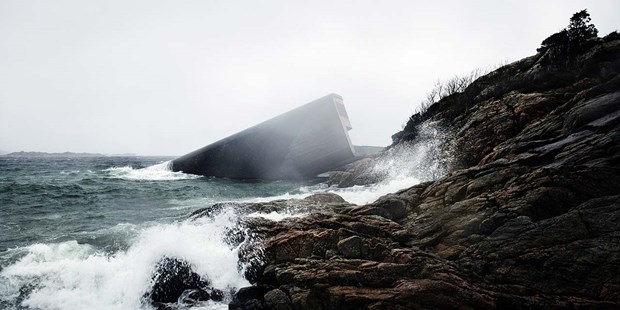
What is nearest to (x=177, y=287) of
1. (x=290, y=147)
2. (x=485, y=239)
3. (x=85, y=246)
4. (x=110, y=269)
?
(x=110, y=269)

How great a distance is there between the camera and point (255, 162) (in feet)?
125

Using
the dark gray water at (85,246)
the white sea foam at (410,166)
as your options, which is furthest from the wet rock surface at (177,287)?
the white sea foam at (410,166)

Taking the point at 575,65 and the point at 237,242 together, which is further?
the point at 575,65

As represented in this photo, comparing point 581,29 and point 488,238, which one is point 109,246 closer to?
point 488,238

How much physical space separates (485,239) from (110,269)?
38.0ft

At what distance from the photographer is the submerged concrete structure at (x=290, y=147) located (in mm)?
32875

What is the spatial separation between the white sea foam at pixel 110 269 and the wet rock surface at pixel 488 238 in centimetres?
121

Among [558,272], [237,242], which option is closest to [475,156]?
[558,272]

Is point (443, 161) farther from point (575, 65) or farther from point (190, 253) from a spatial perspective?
point (190, 253)

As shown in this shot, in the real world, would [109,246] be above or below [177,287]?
above

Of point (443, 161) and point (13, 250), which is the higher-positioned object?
point (13, 250)

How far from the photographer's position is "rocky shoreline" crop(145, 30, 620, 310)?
20.7 feet

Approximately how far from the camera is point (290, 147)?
35125 millimetres

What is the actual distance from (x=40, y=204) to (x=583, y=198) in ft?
91.4
